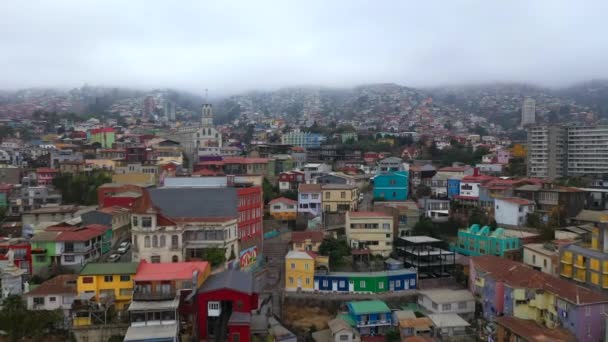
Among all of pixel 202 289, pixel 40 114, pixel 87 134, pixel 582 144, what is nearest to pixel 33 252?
pixel 202 289

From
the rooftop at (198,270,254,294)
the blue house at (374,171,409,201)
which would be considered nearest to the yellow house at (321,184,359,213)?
the blue house at (374,171,409,201)

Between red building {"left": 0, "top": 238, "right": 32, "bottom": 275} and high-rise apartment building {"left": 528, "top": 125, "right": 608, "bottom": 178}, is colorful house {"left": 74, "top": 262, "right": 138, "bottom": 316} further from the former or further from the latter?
high-rise apartment building {"left": 528, "top": 125, "right": 608, "bottom": 178}

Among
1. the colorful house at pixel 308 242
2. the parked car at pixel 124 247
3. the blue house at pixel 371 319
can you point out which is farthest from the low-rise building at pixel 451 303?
the parked car at pixel 124 247

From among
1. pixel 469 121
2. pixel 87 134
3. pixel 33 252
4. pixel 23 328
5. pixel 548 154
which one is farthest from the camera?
pixel 469 121

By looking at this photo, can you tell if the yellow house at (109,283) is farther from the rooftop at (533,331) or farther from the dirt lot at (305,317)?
the rooftop at (533,331)

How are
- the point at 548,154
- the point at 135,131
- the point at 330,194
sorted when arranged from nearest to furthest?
the point at 330,194
the point at 548,154
the point at 135,131

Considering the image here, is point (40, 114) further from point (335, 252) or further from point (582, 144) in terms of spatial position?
point (582, 144)
